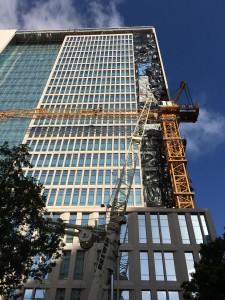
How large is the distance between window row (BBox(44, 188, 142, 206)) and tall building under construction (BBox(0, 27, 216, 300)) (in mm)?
193

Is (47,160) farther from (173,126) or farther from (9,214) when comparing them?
(9,214)

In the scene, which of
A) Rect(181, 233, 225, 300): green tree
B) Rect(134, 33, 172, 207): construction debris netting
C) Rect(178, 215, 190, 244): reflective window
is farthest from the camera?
Rect(134, 33, 172, 207): construction debris netting

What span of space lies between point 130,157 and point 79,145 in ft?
44.0

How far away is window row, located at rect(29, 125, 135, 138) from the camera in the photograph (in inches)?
2943

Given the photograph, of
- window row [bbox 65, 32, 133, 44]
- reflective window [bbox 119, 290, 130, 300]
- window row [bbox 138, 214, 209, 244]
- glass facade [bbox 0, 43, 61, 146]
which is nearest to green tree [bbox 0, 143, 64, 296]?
reflective window [bbox 119, 290, 130, 300]

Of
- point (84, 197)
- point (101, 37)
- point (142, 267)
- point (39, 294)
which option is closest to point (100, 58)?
point (101, 37)

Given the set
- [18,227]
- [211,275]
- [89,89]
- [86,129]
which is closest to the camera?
[211,275]

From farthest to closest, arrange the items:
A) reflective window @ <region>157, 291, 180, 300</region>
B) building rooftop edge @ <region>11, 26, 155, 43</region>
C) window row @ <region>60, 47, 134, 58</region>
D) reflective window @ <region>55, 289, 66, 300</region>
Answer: building rooftop edge @ <region>11, 26, 155, 43</region> < window row @ <region>60, 47, 134, 58</region> < reflective window @ <region>55, 289, 66, 300</region> < reflective window @ <region>157, 291, 180, 300</region>

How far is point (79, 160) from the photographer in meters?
67.0

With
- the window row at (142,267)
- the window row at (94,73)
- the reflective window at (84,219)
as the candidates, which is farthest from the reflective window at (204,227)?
the window row at (94,73)

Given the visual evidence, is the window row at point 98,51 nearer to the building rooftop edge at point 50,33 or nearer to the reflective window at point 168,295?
the building rooftop edge at point 50,33

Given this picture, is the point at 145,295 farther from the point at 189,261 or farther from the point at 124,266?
the point at 189,261

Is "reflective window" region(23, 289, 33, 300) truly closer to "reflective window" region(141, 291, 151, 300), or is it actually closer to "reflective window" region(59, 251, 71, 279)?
"reflective window" region(59, 251, 71, 279)

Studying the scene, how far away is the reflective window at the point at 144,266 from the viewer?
3753cm
